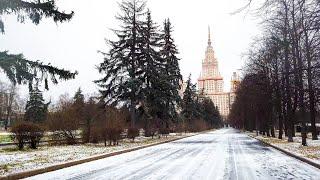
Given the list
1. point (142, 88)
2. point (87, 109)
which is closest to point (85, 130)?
point (87, 109)

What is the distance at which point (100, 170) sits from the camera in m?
15.3

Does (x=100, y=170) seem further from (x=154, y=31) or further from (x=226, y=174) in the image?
(x=154, y=31)

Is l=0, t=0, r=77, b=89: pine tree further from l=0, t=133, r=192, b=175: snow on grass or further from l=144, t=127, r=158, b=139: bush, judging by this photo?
l=144, t=127, r=158, b=139: bush

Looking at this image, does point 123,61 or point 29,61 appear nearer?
point 29,61

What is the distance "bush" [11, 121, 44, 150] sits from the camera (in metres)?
26.0

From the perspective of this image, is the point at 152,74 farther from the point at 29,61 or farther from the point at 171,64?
the point at 29,61

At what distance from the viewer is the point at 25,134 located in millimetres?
26344

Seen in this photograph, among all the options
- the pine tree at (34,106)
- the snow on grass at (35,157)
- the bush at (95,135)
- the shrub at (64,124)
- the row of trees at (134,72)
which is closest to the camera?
the snow on grass at (35,157)

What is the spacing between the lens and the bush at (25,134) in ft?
85.5

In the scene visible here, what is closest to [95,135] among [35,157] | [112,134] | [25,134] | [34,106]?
[112,134]

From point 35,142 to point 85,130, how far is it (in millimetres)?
7103

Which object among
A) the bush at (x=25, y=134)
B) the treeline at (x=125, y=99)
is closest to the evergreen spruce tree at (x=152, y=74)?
the treeline at (x=125, y=99)

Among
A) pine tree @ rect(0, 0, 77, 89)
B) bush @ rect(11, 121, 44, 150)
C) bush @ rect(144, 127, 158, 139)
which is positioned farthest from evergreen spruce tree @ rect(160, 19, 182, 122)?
pine tree @ rect(0, 0, 77, 89)

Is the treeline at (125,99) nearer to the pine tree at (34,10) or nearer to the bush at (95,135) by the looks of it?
the bush at (95,135)
